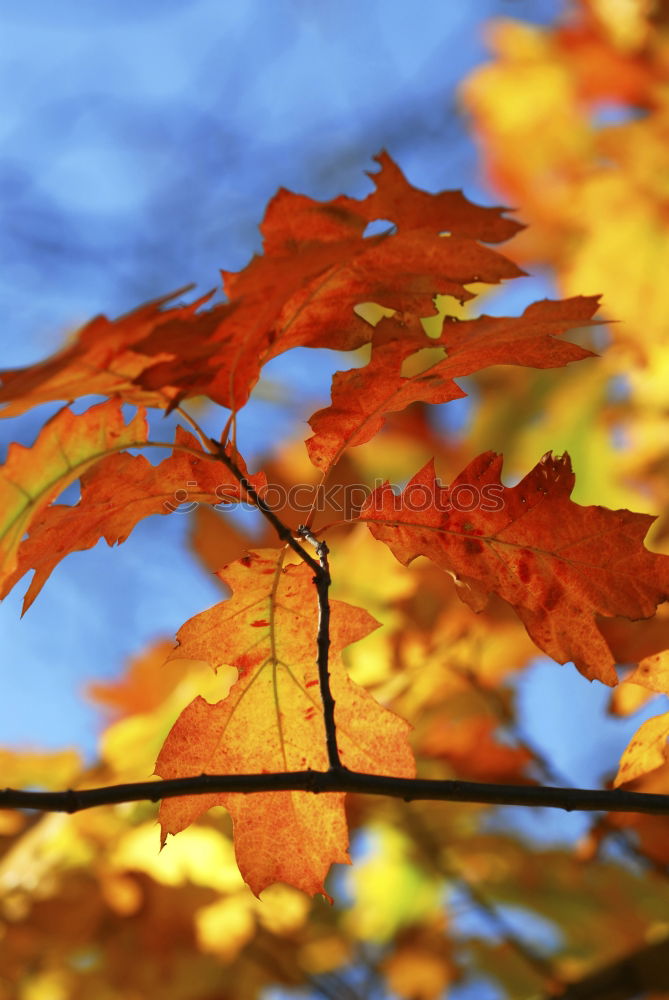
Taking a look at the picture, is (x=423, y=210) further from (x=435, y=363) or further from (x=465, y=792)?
(x=465, y=792)

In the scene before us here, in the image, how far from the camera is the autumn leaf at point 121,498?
806 millimetres

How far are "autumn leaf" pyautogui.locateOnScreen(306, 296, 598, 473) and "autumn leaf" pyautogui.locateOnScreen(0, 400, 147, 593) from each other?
19cm

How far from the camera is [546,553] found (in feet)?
2.73

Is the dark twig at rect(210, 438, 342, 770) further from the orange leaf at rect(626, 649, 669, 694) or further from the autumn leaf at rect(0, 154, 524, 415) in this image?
the orange leaf at rect(626, 649, 669, 694)

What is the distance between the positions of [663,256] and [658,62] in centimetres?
97

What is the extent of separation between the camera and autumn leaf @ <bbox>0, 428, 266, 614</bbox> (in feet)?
2.64

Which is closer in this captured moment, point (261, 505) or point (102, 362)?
point (102, 362)

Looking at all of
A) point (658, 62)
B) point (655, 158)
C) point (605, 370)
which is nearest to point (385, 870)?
point (605, 370)

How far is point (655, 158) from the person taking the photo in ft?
7.34

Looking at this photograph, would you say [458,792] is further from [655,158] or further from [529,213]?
[529,213]

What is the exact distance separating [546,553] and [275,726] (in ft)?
0.94
